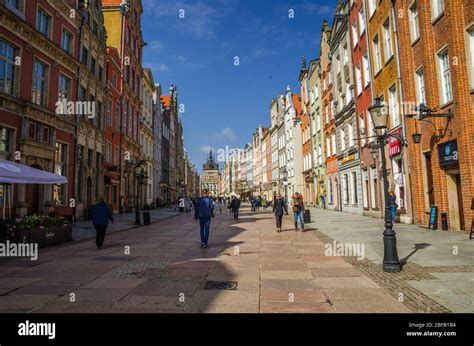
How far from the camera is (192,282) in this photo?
666 cm

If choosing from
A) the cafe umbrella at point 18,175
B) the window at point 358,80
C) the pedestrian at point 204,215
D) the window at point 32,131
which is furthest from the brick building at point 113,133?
the window at point 358,80

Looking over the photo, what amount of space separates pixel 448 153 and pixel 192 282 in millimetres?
11609

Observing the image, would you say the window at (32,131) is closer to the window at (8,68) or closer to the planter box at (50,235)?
the window at (8,68)

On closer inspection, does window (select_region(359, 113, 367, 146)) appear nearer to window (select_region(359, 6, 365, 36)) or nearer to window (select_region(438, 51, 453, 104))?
window (select_region(359, 6, 365, 36))

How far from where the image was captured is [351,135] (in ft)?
88.4

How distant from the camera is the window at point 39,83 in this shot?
1898cm

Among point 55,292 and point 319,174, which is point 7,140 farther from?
point 319,174

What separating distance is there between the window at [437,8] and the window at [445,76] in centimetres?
159

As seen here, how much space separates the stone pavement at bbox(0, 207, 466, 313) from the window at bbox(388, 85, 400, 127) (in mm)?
11269

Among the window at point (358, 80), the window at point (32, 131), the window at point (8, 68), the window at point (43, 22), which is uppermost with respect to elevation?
the window at point (43, 22)

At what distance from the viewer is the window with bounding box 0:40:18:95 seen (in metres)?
16.4

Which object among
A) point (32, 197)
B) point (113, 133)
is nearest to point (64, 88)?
point (32, 197)

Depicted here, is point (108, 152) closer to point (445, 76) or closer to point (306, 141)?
point (306, 141)

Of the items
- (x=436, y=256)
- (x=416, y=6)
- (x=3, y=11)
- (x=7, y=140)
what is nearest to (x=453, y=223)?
(x=436, y=256)
